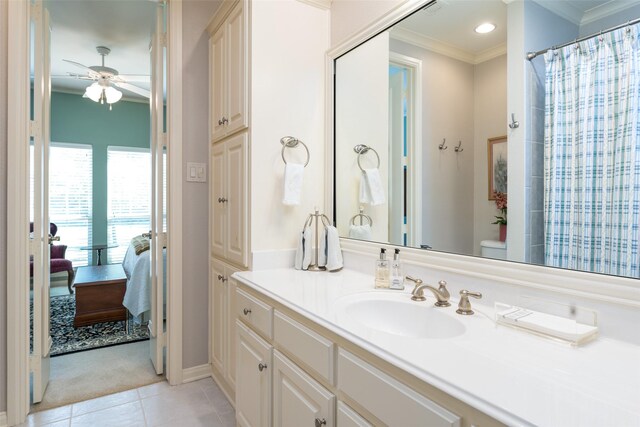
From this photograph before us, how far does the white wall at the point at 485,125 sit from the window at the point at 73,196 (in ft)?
18.7

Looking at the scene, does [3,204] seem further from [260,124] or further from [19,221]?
[260,124]

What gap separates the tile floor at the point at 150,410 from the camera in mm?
1921

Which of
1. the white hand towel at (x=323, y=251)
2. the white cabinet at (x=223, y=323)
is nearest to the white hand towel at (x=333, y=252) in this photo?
the white hand towel at (x=323, y=251)

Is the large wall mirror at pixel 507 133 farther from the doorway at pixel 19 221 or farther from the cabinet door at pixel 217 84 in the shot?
the doorway at pixel 19 221

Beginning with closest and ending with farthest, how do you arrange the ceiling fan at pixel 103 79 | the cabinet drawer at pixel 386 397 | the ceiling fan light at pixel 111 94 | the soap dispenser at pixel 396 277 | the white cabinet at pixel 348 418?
the cabinet drawer at pixel 386 397 → the white cabinet at pixel 348 418 → the soap dispenser at pixel 396 277 → the ceiling fan at pixel 103 79 → the ceiling fan light at pixel 111 94

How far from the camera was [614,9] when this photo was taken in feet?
3.12

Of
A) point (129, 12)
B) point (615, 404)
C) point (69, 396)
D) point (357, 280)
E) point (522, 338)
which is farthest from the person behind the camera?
point (129, 12)

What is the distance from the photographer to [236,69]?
6.38ft

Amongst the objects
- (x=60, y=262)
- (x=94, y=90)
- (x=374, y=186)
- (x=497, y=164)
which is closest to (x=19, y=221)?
(x=374, y=186)

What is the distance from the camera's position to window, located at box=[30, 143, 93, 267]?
5.14 metres

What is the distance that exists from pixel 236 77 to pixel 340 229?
3.27ft

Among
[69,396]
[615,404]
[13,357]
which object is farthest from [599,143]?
[69,396]

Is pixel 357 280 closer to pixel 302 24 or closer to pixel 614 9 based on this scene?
Answer: pixel 614 9

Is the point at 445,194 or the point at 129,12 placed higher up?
the point at 129,12
